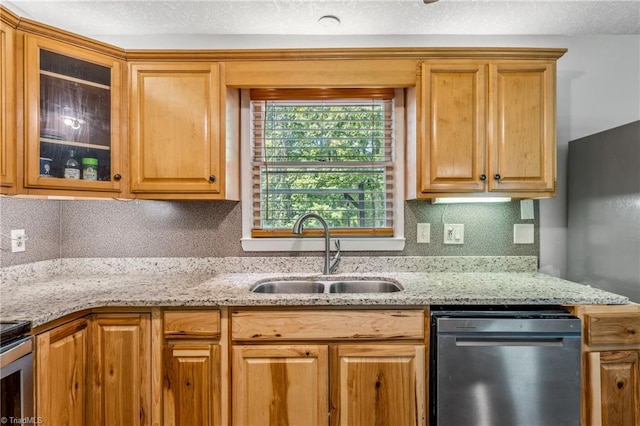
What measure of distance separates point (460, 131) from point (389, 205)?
0.62m

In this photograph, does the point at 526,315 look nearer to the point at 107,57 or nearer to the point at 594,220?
the point at 594,220

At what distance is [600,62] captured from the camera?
84.0 inches

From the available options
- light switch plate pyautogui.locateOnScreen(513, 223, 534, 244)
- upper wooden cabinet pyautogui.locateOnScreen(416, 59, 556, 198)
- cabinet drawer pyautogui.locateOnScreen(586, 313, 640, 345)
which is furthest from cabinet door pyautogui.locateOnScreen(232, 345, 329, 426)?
light switch plate pyautogui.locateOnScreen(513, 223, 534, 244)

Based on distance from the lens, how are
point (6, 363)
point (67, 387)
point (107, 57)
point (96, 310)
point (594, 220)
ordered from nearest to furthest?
point (6, 363) < point (67, 387) < point (96, 310) < point (107, 57) < point (594, 220)

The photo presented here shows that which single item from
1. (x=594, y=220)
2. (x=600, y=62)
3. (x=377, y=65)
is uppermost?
(x=600, y=62)

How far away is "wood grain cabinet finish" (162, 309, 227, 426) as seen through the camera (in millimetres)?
1513

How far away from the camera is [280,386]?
1.51m

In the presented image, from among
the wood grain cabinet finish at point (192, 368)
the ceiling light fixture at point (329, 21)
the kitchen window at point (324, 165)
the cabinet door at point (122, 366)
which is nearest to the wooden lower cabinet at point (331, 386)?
the wood grain cabinet finish at point (192, 368)

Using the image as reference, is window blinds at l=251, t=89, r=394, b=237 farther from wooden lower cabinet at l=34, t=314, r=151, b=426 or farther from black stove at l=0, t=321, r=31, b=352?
black stove at l=0, t=321, r=31, b=352

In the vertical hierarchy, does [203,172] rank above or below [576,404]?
above

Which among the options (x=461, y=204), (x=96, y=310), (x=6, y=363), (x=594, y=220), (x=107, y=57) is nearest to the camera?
(x=6, y=363)

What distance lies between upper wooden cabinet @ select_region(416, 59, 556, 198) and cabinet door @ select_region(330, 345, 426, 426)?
2.89 ft

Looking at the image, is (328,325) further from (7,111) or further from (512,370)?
(7,111)

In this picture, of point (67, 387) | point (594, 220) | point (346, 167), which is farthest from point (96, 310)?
point (594, 220)
